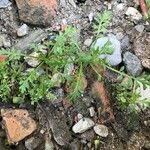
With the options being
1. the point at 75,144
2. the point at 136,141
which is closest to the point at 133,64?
the point at 136,141

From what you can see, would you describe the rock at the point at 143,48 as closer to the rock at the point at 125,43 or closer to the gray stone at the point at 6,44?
the rock at the point at 125,43

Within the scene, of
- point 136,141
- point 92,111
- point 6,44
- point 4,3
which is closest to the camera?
point 136,141

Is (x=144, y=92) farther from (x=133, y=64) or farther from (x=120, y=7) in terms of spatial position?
(x=120, y=7)

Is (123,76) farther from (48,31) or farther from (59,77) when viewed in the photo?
(48,31)

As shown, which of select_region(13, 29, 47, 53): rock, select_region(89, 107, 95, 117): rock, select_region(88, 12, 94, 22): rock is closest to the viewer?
select_region(89, 107, 95, 117): rock

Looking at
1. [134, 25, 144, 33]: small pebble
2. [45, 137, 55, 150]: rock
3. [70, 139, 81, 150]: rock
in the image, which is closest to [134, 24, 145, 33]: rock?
[134, 25, 144, 33]: small pebble

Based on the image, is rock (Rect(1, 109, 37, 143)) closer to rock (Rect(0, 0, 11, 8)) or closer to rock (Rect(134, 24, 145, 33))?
rock (Rect(0, 0, 11, 8))
